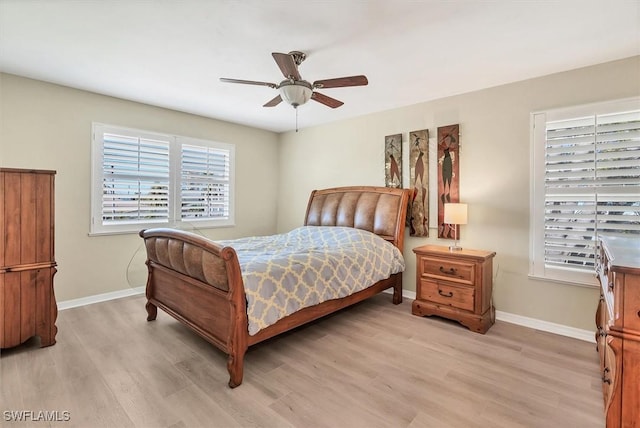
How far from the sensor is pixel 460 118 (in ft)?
11.8

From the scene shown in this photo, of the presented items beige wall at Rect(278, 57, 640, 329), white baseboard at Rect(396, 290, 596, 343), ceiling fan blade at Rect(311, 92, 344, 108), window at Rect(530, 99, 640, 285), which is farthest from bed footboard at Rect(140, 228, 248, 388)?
window at Rect(530, 99, 640, 285)

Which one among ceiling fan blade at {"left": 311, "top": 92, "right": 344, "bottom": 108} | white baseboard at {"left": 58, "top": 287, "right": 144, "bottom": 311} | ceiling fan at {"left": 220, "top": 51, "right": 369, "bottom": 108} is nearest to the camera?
ceiling fan at {"left": 220, "top": 51, "right": 369, "bottom": 108}

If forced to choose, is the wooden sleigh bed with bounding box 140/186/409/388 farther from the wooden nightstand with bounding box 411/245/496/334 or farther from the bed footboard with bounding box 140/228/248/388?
the wooden nightstand with bounding box 411/245/496/334

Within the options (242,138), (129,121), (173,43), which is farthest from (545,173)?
(129,121)

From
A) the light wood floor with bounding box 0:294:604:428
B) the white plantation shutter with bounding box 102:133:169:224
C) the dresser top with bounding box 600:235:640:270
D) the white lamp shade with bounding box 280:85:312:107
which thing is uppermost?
the white lamp shade with bounding box 280:85:312:107

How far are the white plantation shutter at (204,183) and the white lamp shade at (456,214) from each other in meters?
3.53

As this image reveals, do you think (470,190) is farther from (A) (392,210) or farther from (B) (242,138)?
(B) (242,138)

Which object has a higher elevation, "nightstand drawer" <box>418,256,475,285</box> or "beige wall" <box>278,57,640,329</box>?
"beige wall" <box>278,57,640,329</box>

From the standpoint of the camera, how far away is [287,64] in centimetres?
214

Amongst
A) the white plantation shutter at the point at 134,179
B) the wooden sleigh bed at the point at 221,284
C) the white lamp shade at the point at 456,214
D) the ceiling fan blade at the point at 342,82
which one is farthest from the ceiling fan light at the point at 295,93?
the white plantation shutter at the point at 134,179

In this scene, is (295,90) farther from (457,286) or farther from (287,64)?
(457,286)

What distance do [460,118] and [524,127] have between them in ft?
2.26

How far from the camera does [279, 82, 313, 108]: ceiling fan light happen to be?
7.99 ft

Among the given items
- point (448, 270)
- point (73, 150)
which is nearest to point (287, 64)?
point (448, 270)
